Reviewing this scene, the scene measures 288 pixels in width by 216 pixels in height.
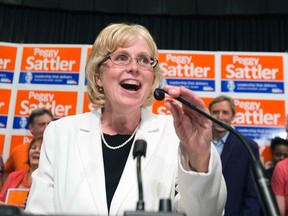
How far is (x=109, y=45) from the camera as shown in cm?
132

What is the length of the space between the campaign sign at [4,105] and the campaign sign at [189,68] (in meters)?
1.68

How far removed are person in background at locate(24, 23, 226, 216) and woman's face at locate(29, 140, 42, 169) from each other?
140 cm

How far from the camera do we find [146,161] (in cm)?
119

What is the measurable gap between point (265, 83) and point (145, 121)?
2850 millimetres

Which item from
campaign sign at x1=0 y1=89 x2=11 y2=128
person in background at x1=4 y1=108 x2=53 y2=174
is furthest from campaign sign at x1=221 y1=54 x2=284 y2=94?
campaign sign at x1=0 y1=89 x2=11 y2=128

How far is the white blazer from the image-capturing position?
94 cm

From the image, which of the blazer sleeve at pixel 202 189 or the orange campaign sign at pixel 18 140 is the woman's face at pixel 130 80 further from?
the orange campaign sign at pixel 18 140

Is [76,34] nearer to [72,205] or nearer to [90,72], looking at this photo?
[90,72]

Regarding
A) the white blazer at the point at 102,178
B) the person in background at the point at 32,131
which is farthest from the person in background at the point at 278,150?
the white blazer at the point at 102,178

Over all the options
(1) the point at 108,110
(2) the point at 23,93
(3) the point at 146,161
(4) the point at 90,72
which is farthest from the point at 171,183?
(2) the point at 23,93

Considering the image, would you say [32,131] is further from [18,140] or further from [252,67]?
[252,67]

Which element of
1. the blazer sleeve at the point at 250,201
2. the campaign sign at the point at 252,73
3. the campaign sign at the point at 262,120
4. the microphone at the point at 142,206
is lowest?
the blazer sleeve at the point at 250,201

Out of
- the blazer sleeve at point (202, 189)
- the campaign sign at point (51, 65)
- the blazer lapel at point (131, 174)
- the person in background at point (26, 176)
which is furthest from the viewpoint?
the campaign sign at point (51, 65)

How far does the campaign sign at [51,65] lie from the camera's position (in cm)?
405
